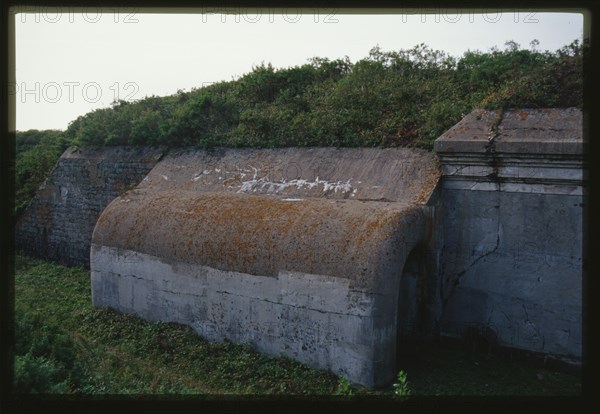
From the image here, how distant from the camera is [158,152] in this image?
991 cm

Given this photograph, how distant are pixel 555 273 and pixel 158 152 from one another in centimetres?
757

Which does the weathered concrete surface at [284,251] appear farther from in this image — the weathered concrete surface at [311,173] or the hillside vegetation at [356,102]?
the hillside vegetation at [356,102]

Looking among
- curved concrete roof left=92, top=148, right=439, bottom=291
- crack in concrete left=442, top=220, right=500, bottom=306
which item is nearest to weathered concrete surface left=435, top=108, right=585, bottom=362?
crack in concrete left=442, top=220, right=500, bottom=306

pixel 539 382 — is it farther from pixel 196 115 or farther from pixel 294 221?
pixel 196 115

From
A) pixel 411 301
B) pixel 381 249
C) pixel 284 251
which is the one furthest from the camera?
pixel 411 301

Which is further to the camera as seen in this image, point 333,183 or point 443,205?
point 333,183

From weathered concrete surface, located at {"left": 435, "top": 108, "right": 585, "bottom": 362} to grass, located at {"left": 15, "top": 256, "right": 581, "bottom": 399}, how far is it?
0.52 metres

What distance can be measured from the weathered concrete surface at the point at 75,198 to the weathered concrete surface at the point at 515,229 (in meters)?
6.36

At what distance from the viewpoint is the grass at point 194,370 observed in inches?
194

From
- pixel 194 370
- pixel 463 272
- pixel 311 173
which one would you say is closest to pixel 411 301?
pixel 463 272

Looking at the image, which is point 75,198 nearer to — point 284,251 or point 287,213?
point 287,213

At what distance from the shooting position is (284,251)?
585cm

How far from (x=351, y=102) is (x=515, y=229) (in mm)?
4063

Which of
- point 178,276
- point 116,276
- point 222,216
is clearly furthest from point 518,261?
point 116,276
